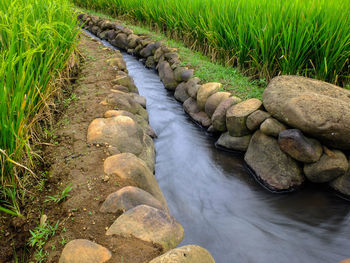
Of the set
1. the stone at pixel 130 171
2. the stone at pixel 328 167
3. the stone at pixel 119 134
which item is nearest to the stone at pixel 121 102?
the stone at pixel 119 134

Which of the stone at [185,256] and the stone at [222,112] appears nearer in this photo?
the stone at [185,256]

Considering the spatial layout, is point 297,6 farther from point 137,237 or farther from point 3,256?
point 3,256

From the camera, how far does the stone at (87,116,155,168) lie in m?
2.68

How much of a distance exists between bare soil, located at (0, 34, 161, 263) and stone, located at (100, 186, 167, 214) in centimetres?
5

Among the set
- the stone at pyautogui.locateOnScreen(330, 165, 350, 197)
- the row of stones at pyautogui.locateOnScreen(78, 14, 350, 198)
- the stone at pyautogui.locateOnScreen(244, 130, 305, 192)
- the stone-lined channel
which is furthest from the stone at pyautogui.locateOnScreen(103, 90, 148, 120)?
the stone at pyautogui.locateOnScreen(330, 165, 350, 197)

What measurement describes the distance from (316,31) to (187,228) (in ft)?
8.78

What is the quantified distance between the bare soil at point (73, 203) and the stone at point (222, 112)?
139 cm

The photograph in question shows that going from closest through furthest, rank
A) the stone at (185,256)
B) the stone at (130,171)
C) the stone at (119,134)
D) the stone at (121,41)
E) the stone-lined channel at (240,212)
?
the stone at (185,256), the stone at (130,171), the stone-lined channel at (240,212), the stone at (119,134), the stone at (121,41)

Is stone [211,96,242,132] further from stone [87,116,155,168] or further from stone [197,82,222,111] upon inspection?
stone [87,116,155,168]

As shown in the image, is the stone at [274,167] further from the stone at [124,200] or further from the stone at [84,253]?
the stone at [84,253]

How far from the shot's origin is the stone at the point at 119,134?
2.68m

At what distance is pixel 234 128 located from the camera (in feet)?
11.5

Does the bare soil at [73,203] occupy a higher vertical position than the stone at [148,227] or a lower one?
lower

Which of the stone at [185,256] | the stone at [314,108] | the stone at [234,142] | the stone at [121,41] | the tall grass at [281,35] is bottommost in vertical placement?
the stone at [234,142]
